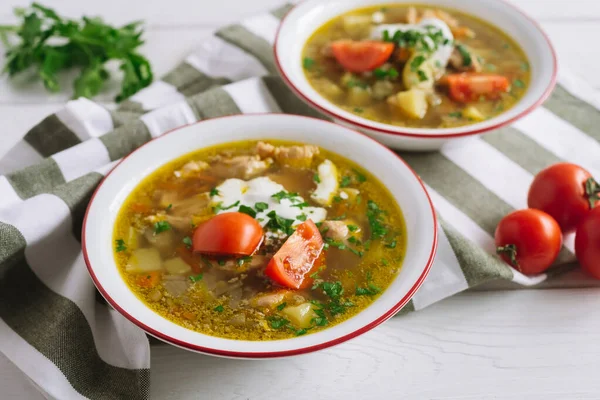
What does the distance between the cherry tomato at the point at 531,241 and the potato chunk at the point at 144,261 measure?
1.58 metres

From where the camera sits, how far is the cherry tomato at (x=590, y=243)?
3.53 metres

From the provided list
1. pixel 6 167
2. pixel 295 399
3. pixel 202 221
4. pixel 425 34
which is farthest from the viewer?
pixel 425 34

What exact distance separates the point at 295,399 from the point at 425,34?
255cm

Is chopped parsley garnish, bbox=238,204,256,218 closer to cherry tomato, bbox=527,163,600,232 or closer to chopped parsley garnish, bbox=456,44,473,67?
cherry tomato, bbox=527,163,600,232

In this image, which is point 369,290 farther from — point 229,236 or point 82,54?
point 82,54

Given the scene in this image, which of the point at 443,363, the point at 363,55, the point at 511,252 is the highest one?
the point at 363,55

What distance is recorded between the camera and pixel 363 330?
112 inches

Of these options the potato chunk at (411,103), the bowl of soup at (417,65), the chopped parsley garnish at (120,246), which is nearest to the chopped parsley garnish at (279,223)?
the chopped parsley garnish at (120,246)

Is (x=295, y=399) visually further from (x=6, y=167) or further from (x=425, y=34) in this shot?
(x=425, y=34)

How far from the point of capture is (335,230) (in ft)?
11.1

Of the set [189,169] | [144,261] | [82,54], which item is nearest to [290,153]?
[189,169]

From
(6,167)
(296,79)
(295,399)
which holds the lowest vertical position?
(295,399)

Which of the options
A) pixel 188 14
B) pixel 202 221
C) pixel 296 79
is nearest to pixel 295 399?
pixel 202 221

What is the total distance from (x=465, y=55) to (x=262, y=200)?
193cm
